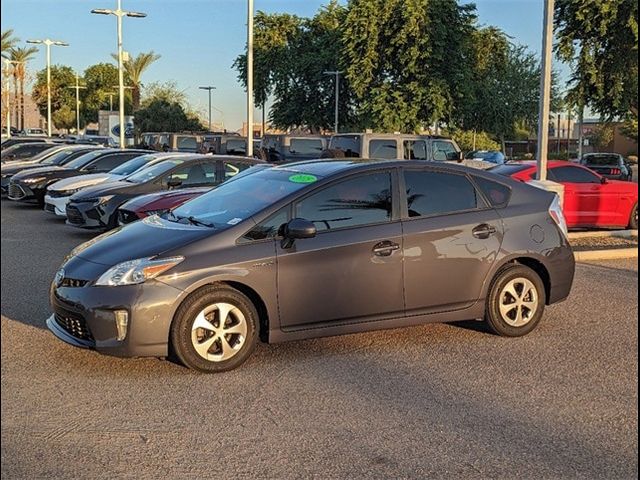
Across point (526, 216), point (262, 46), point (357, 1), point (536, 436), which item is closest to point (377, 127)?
point (357, 1)

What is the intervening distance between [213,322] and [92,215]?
7.13 metres

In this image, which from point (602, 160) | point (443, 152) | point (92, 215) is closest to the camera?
point (92, 215)

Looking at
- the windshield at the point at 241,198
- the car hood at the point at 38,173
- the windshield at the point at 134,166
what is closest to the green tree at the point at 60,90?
the car hood at the point at 38,173

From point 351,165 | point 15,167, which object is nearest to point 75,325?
point 351,165

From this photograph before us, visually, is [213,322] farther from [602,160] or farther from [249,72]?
[602,160]

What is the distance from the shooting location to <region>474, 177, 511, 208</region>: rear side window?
6.18m

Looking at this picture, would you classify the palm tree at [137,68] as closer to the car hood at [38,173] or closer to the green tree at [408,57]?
the green tree at [408,57]

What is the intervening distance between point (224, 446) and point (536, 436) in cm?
182

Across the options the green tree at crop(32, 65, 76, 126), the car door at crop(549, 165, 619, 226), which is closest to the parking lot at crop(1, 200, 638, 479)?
the car door at crop(549, 165, 619, 226)

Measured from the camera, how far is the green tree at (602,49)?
21047 mm

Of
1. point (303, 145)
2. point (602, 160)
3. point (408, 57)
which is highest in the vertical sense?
point (408, 57)

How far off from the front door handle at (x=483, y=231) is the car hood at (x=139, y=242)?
2232 millimetres

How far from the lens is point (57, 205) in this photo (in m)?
13.6

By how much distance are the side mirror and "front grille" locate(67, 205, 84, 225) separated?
24.0ft
